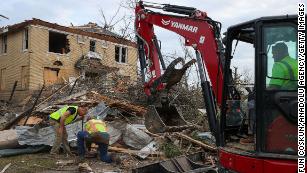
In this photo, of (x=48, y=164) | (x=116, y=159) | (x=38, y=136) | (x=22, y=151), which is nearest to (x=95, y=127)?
(x=116, y=159)

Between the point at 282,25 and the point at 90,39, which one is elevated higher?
the point at 90,39

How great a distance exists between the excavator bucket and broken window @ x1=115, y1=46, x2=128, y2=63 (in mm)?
25475

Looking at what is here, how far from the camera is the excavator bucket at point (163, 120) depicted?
912 cm

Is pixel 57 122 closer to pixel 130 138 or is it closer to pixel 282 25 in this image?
pixel 130 138

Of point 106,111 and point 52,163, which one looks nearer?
point 52,163

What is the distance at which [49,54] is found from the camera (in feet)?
99.1

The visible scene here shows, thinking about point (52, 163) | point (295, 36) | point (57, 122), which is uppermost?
point (295, 36)

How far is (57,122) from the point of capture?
1043 centimetres

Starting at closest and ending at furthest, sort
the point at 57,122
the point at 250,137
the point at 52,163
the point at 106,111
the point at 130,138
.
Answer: the point at 250,137
the point at 52,163
the point at 57,122
the point at 130,138
the point at 106,111

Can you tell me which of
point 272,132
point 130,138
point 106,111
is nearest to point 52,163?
point 130,138

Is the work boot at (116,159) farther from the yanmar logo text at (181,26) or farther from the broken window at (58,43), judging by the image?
the broken window at (58,43)

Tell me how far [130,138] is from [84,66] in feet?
69.4

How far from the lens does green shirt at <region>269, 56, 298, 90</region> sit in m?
4.67

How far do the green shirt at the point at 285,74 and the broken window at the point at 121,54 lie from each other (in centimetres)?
3058
